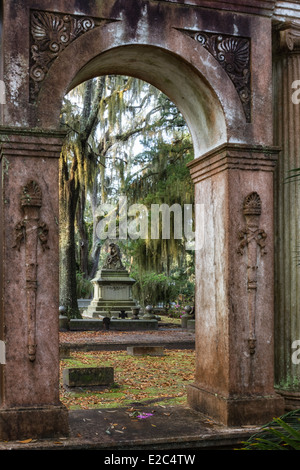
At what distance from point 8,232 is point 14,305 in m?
0.67

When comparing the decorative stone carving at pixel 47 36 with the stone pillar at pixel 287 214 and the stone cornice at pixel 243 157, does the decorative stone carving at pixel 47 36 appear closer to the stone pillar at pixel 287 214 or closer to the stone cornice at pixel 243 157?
the stone cornice at pixel 243 157

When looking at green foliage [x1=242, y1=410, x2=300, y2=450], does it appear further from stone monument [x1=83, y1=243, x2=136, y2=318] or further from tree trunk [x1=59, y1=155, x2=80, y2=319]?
stone monument [x1=83, y1=243, x2=136, y2=318]

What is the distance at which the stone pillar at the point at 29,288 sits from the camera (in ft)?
16.0

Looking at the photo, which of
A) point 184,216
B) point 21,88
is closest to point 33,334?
point 21,88

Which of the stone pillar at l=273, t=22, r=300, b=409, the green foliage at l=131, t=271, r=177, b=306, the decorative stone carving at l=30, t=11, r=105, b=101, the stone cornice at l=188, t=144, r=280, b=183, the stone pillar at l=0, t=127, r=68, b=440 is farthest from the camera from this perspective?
the green foliage at l=131, t=271, r=177, b=306

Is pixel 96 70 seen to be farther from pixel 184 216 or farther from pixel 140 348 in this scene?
pixel 184 216

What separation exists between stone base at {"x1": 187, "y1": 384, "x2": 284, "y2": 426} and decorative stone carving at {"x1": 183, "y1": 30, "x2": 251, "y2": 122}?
2915mm

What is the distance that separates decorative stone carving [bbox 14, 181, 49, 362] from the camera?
4906 millimetres

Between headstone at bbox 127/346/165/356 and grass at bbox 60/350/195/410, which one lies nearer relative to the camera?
grass at bbox 60/350/195/410

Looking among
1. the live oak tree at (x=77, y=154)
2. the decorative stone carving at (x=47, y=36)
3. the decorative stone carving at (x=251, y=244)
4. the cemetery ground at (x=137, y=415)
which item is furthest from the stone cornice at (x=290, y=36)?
the live oak tree at (x=77, y=154)

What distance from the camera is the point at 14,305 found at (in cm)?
490

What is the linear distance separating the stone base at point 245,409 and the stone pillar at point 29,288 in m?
1.59

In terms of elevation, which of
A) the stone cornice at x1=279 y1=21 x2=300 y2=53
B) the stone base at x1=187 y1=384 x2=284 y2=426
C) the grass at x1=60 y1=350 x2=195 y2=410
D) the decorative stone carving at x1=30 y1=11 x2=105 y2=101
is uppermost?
the stone cornice at x1=279 y1=21 x2=300 y2=53

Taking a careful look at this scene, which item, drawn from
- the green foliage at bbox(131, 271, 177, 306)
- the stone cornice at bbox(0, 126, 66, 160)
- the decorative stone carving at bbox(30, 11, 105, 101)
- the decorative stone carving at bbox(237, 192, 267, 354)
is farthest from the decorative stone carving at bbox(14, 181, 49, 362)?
the green foliage at bbox(131, 271, 177, 306)
